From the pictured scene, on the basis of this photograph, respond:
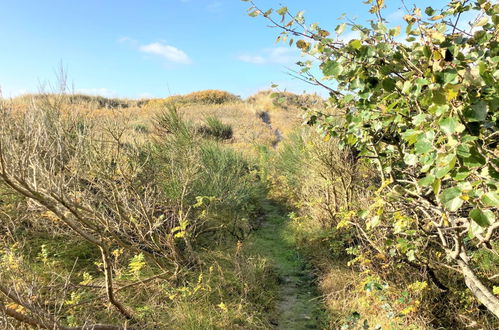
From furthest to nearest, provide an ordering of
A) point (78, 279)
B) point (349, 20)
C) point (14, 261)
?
point (78, 279) → point (14, 261) → point (349, 20)

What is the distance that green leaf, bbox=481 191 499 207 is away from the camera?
3.32 ft

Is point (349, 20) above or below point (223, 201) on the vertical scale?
above

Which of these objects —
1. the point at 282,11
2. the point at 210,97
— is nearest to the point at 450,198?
the point at 282,11

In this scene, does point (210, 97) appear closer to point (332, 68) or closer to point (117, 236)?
point (117, 236)

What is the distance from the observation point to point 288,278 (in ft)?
17.6

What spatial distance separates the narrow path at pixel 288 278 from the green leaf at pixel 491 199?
360cm

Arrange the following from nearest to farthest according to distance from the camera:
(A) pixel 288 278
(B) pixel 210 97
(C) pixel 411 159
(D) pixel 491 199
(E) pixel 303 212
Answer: (D) pixel 491 199, (C) pixel 411 159, (A) pixel 288 278, (E) pixel 303 212, (B) pixel 210 97

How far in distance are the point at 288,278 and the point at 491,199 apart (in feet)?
15.5

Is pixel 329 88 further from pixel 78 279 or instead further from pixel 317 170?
pixel 78 279

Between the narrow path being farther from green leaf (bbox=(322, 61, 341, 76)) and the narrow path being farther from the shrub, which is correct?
the shrub

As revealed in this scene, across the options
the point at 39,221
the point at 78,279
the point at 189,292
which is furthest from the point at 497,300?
the point at 39,221

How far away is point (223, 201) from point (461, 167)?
5348 mm

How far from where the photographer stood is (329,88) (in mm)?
2346

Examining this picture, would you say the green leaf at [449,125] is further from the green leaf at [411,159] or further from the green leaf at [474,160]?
the green leaf at [411,159]
